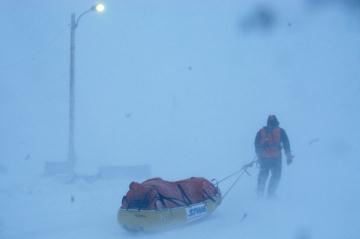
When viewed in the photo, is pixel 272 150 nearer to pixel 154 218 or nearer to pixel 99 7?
pixel 154 218

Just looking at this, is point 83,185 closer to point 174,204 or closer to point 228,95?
point 174,204

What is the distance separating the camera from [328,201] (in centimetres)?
1025

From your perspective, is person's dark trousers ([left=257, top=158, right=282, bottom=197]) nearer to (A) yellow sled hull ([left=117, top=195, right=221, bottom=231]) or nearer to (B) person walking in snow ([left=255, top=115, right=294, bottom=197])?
(B) person walking in snow ([left=255, top=115, right=294, bottom=197])

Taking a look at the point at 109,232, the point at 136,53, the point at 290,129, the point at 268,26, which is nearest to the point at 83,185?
the point at 109,232

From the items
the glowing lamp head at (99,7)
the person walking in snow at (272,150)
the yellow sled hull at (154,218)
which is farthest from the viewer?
the glowing lamp head at (99,7)

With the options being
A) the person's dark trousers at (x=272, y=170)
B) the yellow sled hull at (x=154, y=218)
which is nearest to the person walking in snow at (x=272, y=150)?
the person's dark trousers at (x=272, y=170)

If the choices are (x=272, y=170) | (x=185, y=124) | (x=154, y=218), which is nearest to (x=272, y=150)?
(x=272, y=170)

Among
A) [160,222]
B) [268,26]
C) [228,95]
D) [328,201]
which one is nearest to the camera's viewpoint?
[160,222]

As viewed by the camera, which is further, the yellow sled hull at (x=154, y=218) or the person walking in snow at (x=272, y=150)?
the person walking in snow at (x=272, y=150)

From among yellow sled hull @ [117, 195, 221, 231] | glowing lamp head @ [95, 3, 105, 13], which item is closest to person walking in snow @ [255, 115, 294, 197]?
yellow sled hull @ [117, 195, 221, 231]

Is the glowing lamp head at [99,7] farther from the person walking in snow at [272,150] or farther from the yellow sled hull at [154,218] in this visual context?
the yellow sled hull at [154,218]

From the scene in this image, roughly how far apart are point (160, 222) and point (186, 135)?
24.0 metres

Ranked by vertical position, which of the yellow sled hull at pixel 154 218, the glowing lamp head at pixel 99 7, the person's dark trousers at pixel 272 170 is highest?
the glowing lamp head at pixel 99 7

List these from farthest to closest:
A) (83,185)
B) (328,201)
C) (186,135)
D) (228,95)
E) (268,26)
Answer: (268,26)
(228,95)
(186,135)
(83,185)
(328,201)
